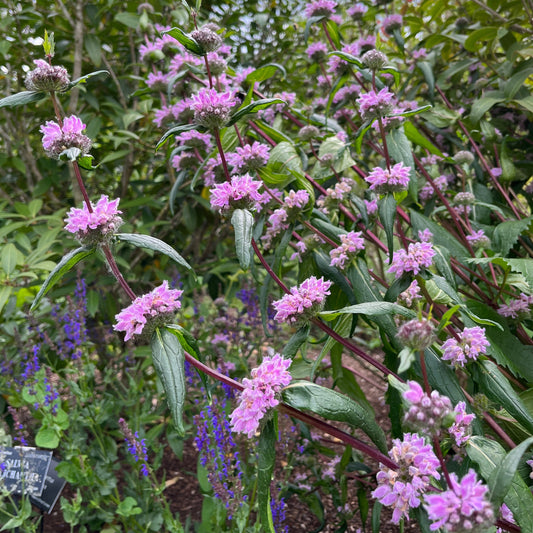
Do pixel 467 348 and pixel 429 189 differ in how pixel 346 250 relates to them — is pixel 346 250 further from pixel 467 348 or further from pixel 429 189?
pixel 429 189

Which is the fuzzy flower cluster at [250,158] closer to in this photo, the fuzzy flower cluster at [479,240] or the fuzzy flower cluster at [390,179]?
the fuzzy flower cluster at [390,179]

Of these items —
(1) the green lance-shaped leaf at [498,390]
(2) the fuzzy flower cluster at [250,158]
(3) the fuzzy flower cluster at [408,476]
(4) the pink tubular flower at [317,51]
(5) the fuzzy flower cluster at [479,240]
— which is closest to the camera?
(3) the fuzzy flower cluster at [408,476]

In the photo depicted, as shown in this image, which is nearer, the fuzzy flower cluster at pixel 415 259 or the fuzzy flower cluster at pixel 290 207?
the fuzzy flower cluster at pixel 415 259

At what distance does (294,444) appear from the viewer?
162cm

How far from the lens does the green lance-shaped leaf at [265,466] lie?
2.29 feet

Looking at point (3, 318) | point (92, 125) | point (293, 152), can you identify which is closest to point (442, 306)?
point (293, 152)

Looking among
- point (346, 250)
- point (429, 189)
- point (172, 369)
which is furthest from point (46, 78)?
point (429, 189)

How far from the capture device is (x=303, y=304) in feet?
2.77

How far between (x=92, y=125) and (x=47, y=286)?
54.2 inches

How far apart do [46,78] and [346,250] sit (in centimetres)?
64

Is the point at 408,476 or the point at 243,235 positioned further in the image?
the point at 243,235

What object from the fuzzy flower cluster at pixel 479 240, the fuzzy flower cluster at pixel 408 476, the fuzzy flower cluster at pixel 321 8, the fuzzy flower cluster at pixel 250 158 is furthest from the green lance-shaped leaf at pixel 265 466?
the fuzzy flower cluster at pixel 321 8

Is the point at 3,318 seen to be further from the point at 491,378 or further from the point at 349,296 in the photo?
the point at 491,378

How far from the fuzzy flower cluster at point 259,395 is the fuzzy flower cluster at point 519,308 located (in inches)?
28.2
